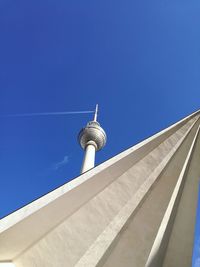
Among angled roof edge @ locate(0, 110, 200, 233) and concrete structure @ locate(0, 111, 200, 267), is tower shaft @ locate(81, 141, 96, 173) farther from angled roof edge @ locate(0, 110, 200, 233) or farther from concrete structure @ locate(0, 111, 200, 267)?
angled roof edge @ locate(0, 110, 200, 233)

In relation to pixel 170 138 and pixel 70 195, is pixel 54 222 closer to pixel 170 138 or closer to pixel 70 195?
pixel 70 195

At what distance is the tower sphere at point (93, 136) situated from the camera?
29.9 meters

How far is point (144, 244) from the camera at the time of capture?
16.0 ft

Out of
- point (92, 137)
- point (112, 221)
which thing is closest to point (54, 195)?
point (112, 221)

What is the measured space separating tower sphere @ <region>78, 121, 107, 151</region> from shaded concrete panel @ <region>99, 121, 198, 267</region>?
23491mm

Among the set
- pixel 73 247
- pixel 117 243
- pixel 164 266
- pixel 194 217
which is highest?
pixel 73 247

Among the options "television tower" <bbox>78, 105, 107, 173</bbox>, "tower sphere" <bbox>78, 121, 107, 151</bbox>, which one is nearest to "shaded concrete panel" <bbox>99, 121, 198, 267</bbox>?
"television tower" <bbox>78, 105, 107, 173</bbox>

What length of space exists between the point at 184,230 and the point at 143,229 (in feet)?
3.53

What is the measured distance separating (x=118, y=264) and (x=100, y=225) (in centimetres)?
87

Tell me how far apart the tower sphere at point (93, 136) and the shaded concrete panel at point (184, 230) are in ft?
76.8

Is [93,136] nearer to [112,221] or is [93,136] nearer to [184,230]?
[184,230]

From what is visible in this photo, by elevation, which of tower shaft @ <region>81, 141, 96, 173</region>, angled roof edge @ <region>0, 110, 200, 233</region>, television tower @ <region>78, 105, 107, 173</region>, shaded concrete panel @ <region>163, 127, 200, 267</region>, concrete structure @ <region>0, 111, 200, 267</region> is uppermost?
television tower @ <region>78, 105, 107, 173</region>

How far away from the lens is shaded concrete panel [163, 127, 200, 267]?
5062mm

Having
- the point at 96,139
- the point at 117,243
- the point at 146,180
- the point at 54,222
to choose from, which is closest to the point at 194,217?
the point at 146,180
